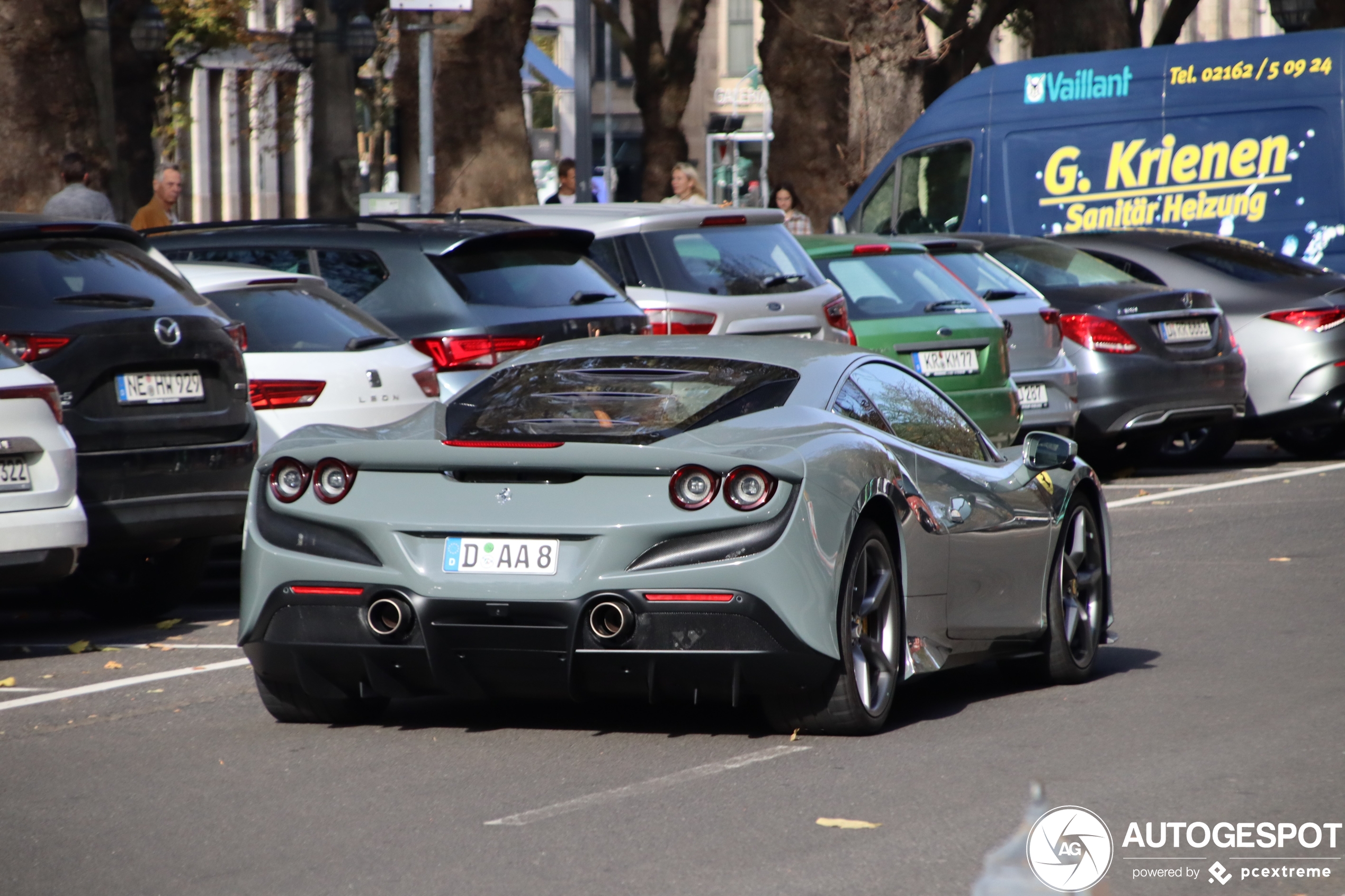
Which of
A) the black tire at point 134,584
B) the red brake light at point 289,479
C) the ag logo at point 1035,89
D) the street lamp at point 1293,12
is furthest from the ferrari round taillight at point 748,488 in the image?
the street lamp at point 1293,12

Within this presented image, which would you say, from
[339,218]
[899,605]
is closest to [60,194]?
[339,218]

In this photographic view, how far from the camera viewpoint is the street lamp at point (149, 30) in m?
24.3

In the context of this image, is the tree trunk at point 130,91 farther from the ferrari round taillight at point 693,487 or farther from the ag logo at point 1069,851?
the ag logo at point 1069,851

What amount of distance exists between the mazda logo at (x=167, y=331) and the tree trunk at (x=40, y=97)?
7.05 m

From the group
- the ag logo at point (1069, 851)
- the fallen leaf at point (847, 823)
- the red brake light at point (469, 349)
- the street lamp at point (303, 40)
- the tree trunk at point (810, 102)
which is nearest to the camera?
the ag logo at point (1069, 851)

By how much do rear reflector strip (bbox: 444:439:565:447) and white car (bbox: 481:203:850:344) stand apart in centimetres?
610

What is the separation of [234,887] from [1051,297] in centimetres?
1185

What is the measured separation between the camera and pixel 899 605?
6.70 metres

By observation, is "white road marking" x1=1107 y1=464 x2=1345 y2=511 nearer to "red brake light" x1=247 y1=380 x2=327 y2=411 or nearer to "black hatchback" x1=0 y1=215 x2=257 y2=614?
"red brake light" x1=247 y1=380 x2=327 y2=411

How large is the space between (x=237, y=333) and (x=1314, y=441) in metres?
10.4

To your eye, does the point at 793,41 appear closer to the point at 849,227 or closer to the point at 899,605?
the point at 849,227

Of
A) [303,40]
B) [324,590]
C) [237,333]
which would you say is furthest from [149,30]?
[324,590]

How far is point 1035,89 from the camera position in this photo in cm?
2058

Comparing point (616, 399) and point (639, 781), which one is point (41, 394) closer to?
point (616, 399)
